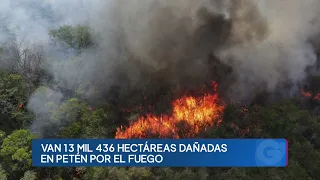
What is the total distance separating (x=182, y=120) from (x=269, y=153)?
843 cm

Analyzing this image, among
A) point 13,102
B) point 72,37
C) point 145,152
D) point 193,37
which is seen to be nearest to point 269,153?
point 145,152

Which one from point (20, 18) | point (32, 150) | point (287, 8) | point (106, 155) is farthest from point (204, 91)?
point (20, 18)

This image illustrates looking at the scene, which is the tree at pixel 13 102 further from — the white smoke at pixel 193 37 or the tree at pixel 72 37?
the tree at pixel 72 37

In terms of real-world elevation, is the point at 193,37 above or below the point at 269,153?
above

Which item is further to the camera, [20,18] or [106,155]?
[20,18]

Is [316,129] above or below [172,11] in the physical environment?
below

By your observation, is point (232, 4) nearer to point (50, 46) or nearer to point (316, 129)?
point (316, 129)

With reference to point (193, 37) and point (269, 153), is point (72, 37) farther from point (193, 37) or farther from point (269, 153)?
point (269, 153)

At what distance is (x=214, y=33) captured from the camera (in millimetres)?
31016

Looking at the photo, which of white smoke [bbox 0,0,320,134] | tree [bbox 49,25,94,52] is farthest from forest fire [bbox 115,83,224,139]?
tree [bbox 49,25,94,52]

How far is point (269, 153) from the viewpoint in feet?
65.3

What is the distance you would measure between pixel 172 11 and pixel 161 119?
10.7m

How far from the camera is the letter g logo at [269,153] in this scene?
759 inches

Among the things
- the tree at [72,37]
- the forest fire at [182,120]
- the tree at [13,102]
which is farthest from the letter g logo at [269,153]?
the tree at [72,37]
